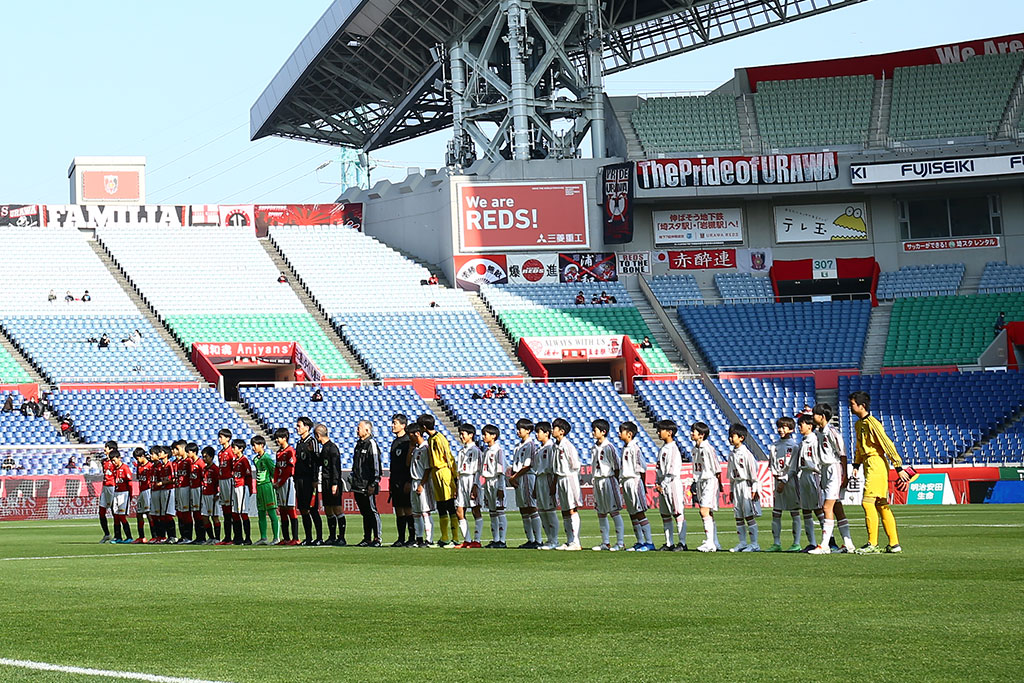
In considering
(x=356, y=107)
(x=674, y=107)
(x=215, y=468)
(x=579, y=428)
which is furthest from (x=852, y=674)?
(x=356, y=107)


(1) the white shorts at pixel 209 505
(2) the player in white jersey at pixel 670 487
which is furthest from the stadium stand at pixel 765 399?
(2) the player in white jersey at pixel 670 487

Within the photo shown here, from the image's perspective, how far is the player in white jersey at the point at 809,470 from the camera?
17141 millimetres

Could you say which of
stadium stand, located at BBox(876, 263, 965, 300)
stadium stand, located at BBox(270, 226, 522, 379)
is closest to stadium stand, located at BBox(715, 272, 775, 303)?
stadium stand, located at BBox(876, 263, 965, 300)

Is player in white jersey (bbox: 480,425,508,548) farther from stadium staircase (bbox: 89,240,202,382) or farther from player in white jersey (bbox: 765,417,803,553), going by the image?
stadium staircase (bbox: 89,240,202,382)

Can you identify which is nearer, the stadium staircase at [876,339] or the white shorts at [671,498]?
the white shorts at [671,498]

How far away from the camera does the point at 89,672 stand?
7.15 meters

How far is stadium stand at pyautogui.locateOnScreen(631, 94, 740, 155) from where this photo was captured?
5909 centimetres

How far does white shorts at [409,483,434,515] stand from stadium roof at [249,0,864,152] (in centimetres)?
3799

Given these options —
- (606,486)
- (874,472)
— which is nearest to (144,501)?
(606,486)

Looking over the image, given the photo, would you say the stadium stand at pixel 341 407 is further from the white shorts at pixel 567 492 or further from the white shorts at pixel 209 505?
the white shorts at pixel 567 492

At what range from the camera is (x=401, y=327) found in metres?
53.9

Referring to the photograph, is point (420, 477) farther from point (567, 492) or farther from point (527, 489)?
point (567, 492)

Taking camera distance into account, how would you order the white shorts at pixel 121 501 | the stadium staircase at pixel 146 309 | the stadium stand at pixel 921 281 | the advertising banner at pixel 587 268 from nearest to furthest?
the white shorts at pixel 121 501, the stadium staircase at pixel 146 309, the stadium stand at pixel 921 281, the advertising banner at pixel 587 268

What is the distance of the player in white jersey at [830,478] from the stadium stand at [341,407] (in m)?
28.3
